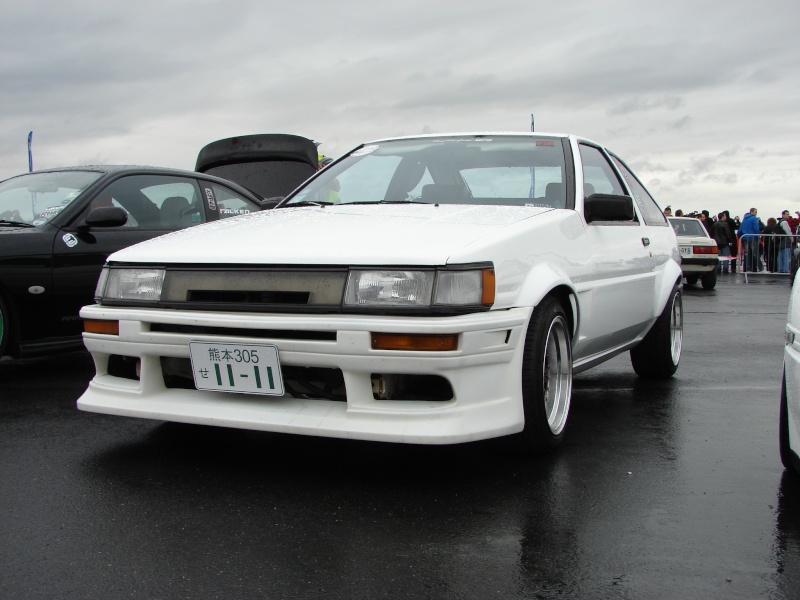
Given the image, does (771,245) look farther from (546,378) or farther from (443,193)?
(546,378)

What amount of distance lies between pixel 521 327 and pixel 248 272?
1048mm

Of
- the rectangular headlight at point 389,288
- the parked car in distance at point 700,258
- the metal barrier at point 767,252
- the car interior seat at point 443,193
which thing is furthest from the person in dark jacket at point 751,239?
the rectangular headlight at point 389,288

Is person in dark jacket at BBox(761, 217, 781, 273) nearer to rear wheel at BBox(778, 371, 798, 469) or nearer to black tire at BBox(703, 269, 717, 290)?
black tire at BBox(703, 269, 717, 290)

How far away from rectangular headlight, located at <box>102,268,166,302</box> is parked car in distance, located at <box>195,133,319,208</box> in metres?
8.06

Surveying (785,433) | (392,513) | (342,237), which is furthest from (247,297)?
(785,433)

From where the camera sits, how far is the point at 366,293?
11.0 ft

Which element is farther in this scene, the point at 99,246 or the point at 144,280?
the point at 99,246

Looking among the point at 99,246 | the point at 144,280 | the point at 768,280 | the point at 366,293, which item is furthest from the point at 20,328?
the point at 768,280

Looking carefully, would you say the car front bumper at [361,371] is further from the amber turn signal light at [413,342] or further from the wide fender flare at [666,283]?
the wide fender flare at [666,283]

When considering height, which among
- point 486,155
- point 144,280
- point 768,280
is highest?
point 486,155

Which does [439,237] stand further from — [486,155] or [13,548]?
[13,548]

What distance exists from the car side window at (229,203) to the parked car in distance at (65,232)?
0.27 m

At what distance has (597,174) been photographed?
521cm

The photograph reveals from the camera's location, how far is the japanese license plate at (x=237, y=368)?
3439 millimetres
